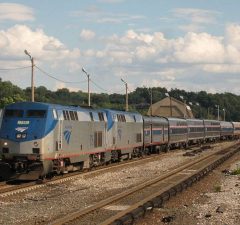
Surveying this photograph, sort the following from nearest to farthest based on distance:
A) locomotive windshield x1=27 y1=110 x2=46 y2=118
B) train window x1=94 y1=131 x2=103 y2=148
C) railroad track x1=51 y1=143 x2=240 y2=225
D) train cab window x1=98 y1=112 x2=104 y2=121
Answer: railroad track x1=51 y1=143 x2=240 y2=225, locomotive windshield x1=27 y1=110 x2=46 y2=118, train window x1=94 y1=131 x2=103 y2=148, train cab window x1=98 y1=112 x2=104 y2=121

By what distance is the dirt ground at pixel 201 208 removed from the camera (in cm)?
1327

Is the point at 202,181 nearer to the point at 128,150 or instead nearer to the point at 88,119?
the point at 88,119

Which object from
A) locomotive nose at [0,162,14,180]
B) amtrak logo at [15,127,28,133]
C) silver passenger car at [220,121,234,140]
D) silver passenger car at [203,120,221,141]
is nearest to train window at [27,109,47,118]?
amtrak logo at [15,127,28,133]

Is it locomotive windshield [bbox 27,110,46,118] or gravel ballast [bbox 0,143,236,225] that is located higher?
locomotive windshield [bbox 27,110,46,118]

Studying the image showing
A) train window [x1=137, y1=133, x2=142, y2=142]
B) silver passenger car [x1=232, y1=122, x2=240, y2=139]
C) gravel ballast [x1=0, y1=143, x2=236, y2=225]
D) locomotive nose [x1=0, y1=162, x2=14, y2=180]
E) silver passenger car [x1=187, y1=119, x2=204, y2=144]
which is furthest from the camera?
silver passenger car [x1=232, y1=122, x2=240, y2=139]

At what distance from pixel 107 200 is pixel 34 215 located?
122 inches

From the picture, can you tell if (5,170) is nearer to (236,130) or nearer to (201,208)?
(201,208)

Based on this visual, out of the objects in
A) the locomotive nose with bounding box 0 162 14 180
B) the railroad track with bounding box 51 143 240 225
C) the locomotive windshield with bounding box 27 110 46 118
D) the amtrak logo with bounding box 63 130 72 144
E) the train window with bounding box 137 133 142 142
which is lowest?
the railroad track with bounding box 51 143 240 225

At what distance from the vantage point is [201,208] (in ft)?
51.0

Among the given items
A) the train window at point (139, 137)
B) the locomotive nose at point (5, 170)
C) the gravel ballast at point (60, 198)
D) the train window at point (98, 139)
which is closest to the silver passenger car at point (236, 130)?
the train window at point (139, 137)

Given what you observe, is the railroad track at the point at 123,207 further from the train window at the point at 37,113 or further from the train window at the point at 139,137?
the train window at the point at 139,137

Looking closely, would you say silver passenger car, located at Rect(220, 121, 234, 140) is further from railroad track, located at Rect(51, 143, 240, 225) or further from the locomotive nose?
the locomotive nose

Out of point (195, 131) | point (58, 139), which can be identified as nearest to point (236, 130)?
point (195, 131)

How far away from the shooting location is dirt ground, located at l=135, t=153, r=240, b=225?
13266 millimetres
